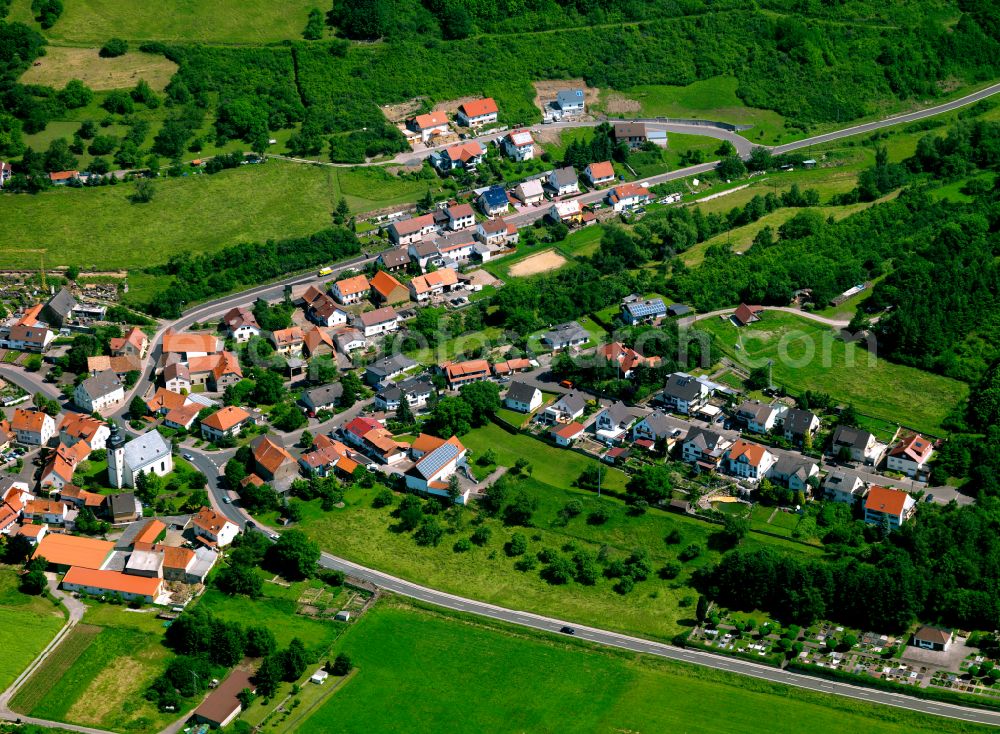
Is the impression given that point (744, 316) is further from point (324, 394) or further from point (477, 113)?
point (477, 113)

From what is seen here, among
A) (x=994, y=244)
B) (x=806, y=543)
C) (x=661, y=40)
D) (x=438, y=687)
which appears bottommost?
(x=438, y=687)

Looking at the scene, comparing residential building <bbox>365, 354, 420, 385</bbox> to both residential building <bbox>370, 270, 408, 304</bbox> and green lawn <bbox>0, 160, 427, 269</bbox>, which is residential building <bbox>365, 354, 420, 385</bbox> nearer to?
residential building <bbox>370, 270, 408, 304</bbox>

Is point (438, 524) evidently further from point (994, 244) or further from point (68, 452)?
point (994, 244)

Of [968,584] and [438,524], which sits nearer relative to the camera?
[968,584]

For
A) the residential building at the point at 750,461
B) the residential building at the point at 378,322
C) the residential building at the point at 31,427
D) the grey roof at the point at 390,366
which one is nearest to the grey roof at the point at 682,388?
the residential building at the point at 750,461

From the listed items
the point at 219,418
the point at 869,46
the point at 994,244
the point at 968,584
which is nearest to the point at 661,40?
the point at 869,46

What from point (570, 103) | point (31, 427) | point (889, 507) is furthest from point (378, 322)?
point (570, 103)
